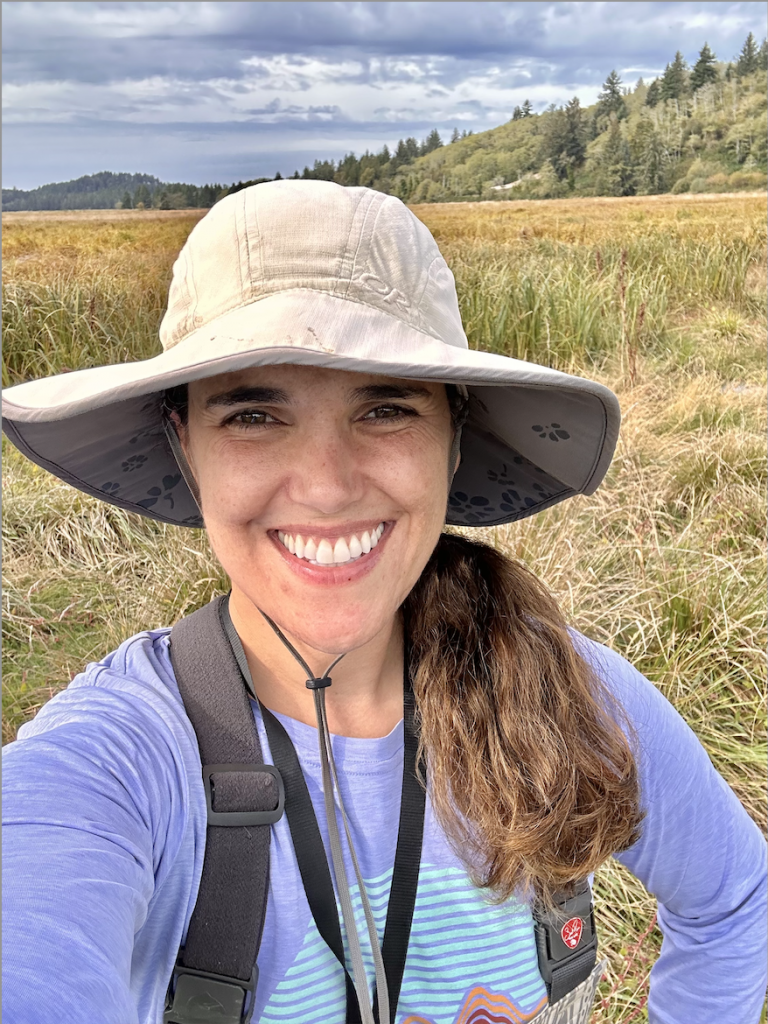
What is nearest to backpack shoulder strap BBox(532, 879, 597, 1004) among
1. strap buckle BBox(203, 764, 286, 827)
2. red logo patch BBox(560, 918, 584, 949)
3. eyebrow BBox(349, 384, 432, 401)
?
red logo patch BBox(560, 918, 584, 949)

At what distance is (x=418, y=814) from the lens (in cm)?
126

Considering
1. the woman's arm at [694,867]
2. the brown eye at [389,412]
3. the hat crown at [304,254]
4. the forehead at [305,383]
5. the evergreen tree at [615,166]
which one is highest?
the evergreen tree at [615,166]

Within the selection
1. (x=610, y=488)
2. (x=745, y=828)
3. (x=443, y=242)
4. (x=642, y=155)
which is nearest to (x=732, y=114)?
(x=642, y=155)

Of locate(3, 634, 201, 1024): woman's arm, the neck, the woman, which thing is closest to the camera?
locate(3, 634, 201, 1024): woman's arm

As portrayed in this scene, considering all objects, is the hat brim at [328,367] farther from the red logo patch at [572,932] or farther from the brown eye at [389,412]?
the red logo patch at [572,932]

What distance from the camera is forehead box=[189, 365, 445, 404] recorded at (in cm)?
115

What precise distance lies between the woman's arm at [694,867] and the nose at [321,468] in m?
0.69

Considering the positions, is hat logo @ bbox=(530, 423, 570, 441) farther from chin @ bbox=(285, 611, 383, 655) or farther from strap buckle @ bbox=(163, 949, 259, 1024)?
strap buckle @ bbox=(163, 949, 259, 1024)

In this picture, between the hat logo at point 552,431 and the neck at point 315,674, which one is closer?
the neck at point 315,674

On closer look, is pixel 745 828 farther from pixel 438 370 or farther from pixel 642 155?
pixel 642 155

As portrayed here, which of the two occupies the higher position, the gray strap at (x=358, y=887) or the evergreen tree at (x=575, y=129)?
the evergreen tree at (x=575, y=129)

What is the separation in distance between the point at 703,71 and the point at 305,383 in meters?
25.6

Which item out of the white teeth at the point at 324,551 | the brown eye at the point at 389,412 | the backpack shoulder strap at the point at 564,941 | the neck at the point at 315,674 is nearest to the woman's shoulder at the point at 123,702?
the neck at the point at 315,674

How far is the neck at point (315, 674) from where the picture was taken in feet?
4.41
